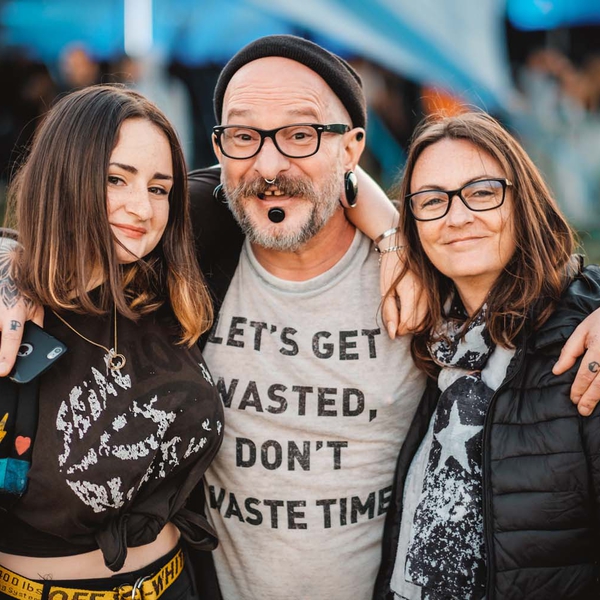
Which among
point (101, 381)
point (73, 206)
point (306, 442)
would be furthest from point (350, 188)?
point (101, 381)

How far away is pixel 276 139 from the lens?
7.86ft

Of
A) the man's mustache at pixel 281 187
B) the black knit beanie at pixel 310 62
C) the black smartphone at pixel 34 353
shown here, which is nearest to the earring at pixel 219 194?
the man's mustache at pixel 281 187

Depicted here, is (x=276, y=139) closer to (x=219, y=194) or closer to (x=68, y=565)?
(x=219, y=194)

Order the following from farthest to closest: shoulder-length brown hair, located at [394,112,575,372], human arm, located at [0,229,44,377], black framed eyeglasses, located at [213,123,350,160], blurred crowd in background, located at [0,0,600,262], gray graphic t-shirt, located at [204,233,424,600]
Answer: blurred crowd in background, located at [0,0,600,262] < black framed eyeglasses, located at [213,123,350,160] < gray graphic t-shirt, located at [204,233,424,600] < shoulder-length brown hair, located at [394,112,575,372] < human arm, located at [0,229,44,377]

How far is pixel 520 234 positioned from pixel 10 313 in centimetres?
151

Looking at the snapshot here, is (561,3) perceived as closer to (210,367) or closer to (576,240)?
(576,240)

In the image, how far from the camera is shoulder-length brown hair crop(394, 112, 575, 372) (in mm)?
2035

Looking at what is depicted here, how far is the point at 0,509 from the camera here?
5.82ft

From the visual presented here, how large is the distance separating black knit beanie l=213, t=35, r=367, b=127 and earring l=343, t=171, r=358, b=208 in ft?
0.83

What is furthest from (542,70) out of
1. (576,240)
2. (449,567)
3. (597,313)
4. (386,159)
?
(449,567)

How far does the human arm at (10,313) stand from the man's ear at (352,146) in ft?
4.14

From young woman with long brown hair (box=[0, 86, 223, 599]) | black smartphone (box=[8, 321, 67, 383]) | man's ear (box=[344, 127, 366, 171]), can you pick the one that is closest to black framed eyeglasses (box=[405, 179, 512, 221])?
man's ear (box=[344, 127, 366, 171])

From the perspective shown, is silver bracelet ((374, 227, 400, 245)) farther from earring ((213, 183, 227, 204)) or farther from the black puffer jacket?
the black puffer jacket

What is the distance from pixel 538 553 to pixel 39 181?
1.70 metres
